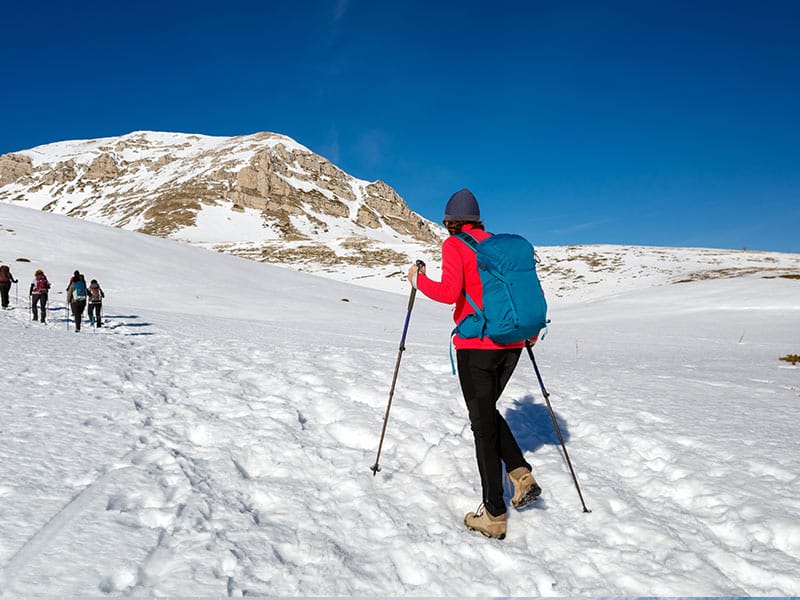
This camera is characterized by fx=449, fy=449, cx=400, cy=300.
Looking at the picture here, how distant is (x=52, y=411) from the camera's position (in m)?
5.42

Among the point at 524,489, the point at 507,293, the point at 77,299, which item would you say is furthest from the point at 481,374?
the point at 77,299

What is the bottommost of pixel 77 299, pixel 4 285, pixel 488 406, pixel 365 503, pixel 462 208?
pixel 365 503

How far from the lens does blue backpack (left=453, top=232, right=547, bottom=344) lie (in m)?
3.86

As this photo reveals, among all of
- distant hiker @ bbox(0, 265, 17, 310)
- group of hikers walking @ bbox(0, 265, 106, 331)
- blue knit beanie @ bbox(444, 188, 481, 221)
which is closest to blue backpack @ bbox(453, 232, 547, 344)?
blue knit beanie @ bbox(444, 188, 481, 221)

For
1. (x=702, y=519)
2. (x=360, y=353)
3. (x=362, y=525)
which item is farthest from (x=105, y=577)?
(x=360, y=353)

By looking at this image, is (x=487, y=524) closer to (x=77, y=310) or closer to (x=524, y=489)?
(x=524, y=489)

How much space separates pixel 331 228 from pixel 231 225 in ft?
111

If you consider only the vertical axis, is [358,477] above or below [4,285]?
below

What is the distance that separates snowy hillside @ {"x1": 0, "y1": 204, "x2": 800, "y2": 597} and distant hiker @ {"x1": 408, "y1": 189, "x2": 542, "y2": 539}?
302 mm

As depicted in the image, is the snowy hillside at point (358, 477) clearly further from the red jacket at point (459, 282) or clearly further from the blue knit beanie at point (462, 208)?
the blue knit beanie at point (462, 208)

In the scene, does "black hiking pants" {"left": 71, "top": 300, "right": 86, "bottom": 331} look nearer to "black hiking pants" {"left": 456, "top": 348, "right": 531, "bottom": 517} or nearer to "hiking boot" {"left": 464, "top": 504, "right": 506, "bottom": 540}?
"black hiking pants" {"left": 456, "top": 348, "right": 531, "bottom": 517}

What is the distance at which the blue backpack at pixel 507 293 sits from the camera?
3.86 meters

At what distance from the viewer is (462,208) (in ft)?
13.9

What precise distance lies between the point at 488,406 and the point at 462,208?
6.07 ft
